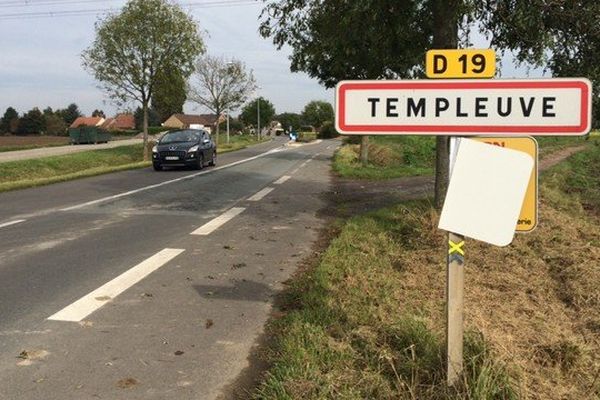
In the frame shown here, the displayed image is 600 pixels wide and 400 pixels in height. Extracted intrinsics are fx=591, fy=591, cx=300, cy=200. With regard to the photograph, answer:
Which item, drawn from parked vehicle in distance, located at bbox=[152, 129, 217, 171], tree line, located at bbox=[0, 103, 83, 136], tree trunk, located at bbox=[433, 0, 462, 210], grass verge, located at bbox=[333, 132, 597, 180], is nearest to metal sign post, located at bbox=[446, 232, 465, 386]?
tree trunk, located at bbox=[433, 0, 462, 210]

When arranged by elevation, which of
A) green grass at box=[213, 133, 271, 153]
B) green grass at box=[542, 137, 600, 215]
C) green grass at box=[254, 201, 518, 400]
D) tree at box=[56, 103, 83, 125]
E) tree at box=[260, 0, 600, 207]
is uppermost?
tree at box=[56, 103, 83, 125]

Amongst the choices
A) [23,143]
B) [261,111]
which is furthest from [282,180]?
[261,111]

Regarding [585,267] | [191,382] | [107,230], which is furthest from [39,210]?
[585,267]

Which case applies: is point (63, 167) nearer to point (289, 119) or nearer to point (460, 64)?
point (460, 64)

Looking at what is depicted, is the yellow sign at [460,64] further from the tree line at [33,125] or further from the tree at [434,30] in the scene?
the tree line at [33,125]

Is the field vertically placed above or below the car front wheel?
above

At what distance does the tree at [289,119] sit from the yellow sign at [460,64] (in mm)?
135463

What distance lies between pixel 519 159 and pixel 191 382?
2.38 m

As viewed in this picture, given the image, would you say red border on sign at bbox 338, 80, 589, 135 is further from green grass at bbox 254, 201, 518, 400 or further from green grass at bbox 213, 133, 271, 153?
green grass at bbox 213, 133, 271, 153

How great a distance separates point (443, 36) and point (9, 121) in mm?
111078

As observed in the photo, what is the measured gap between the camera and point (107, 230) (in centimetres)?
904

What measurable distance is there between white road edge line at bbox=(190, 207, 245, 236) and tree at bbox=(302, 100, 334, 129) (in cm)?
11936

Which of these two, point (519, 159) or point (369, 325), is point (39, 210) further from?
point (519, 159)

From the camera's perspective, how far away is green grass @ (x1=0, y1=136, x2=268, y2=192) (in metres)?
17.3
